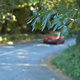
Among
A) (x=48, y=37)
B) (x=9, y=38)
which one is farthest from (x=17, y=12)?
(x=48, y=37)

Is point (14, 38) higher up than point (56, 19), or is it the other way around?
point (56, 19)

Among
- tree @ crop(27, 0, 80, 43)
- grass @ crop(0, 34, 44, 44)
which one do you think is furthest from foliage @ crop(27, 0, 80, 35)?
grass @ crop(0, 34, 44, 44)

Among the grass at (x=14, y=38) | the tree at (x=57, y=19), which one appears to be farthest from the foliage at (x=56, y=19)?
the grass at (x=14, y=38)

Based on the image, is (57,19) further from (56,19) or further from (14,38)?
(14,38)

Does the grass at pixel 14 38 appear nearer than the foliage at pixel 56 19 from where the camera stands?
No

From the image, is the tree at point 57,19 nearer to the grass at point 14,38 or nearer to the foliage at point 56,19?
the foliage at point 56,19

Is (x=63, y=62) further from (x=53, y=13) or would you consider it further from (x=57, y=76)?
(x=53, y=13)

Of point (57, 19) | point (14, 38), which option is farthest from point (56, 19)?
point (14, 38)

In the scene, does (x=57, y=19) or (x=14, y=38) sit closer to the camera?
(x=57, y=19)

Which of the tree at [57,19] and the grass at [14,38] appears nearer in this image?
the tree at [57,19]

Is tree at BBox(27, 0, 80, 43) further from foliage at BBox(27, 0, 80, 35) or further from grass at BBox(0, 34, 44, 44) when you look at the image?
grass at BBox(0, 34, 44, 44)

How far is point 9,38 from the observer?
16.1m

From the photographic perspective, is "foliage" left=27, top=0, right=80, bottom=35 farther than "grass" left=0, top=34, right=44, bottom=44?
No

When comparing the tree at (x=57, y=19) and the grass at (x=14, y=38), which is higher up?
the tree at (x=57, y=19)
